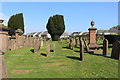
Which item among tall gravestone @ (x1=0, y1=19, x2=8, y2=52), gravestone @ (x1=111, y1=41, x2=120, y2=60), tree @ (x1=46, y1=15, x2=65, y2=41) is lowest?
gravestone @ (x1=111, y1=41, x2=120, y2=60)

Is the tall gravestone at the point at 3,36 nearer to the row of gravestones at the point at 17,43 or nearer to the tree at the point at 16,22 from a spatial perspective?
the row of gravestones at the point at 17,43

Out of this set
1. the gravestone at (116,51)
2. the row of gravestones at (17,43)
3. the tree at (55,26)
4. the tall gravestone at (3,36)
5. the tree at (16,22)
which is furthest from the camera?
Result: the tree at (55,26)

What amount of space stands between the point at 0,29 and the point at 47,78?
30.1ft

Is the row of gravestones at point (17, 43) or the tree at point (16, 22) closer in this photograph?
the row of gravestones at point (17, 43)

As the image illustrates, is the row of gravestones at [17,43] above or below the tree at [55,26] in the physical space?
below

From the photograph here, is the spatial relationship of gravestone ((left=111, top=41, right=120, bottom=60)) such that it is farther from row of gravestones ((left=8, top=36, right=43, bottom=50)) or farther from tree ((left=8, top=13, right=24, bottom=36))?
tree ((left=8, top=13, right=24, bottom=36))

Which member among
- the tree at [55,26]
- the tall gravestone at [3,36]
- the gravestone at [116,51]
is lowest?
the gravestone at [116,51]

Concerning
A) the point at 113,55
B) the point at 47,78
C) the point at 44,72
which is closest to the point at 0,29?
the point at 44,72

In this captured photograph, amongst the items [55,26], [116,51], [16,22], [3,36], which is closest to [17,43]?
[3,36]

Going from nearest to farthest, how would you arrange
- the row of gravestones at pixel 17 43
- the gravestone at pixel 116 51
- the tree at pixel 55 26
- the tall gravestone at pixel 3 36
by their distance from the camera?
the gravestone at pixel 116 51 → the tall gravestone at pixel 3 36 → the row of gravestones at pixel 17 43 → the tree at pixel 55 26

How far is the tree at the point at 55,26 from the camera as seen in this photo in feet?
147

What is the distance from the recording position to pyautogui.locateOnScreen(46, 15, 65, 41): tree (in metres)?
44.7

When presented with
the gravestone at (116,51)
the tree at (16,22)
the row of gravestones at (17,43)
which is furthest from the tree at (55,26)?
the gravestone at (116,51)

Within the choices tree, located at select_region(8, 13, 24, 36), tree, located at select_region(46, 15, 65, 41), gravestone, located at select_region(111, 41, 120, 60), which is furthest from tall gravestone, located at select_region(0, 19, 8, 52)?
tree, located at select_region(46, 15, 65, 41)
